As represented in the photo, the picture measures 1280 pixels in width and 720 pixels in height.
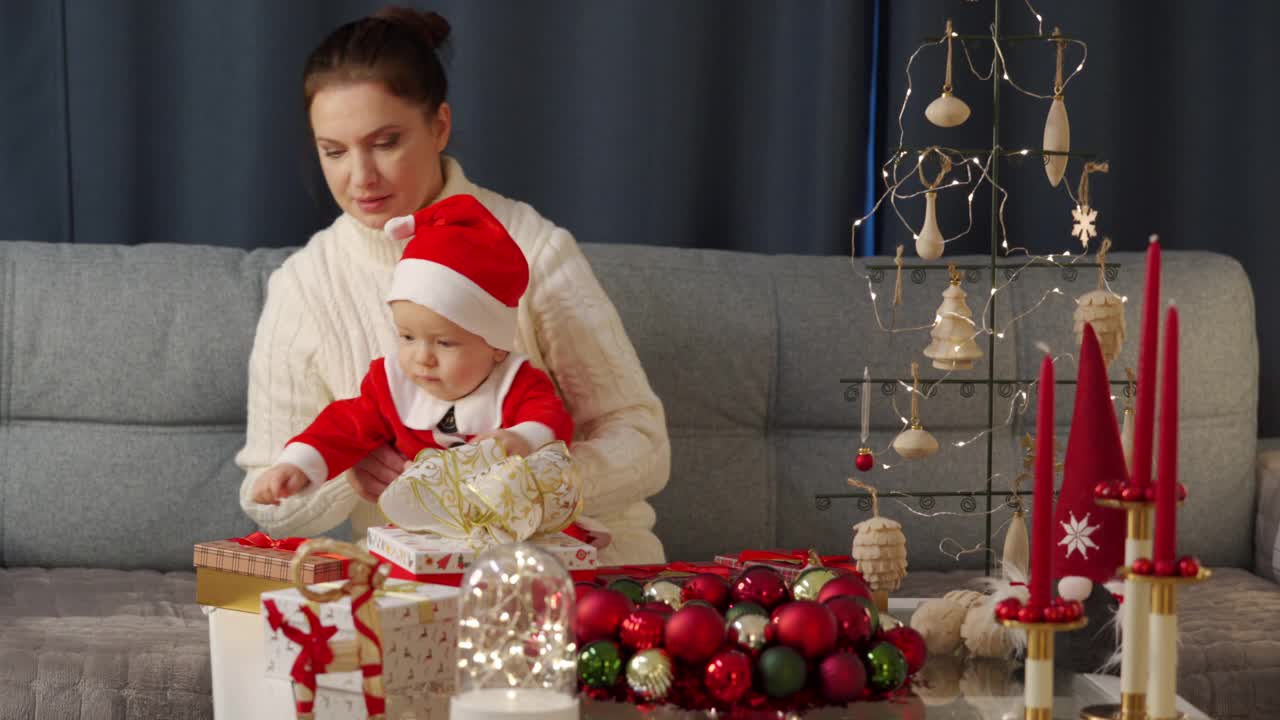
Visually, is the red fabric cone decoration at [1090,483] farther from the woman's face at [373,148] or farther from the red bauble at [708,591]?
the woman's face at [373,148]

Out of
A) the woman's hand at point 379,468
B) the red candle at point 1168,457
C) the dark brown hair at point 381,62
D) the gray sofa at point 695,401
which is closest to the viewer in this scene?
the red candle at point 1168,457

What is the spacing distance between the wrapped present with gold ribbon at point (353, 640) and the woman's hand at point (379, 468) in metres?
0.45

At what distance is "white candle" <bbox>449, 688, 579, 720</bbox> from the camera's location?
0.86 m

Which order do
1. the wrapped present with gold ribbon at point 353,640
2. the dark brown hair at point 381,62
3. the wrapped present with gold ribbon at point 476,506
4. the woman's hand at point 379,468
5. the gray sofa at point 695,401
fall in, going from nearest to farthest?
the wrapped present with gold ribbon at point 353,640
the wrapped present with gold ribbon at point 476,506
the woman's hand at point 379,468
the dark brown hair at point 381,62
the gray sofa at point 695,401

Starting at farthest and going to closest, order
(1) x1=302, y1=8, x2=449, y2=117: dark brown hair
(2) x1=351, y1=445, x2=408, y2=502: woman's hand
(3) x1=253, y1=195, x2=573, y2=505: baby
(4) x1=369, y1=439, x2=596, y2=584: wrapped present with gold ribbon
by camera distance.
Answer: (1) x1=302, y1=8, x2=449, y2=117: dark brown hair
(2) x1=351, y1=445, x2=408, y2=502: woman's hand
(3) x1=253, y1=195, x2=573, y2=505: baby
(4) x1=369, y1=439, x2=596, y2=584: wrapped present with gold ribbon

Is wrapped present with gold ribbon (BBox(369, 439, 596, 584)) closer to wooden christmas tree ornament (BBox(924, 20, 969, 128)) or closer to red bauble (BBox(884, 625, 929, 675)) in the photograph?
red bauble (BBox(884, 625, 929, 675))

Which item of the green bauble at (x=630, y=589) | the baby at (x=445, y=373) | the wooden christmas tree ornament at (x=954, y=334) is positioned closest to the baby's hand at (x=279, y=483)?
the baby at (x=445, y=373)

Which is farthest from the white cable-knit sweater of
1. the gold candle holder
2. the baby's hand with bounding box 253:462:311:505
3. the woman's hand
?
the gold candle holder

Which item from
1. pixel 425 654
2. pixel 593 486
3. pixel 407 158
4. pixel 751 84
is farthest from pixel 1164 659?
pixel 751 84

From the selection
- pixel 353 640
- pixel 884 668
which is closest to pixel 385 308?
pixel 353 640

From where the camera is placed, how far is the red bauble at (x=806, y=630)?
100cm

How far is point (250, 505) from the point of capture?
1764mm

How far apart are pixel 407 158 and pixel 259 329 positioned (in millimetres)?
357

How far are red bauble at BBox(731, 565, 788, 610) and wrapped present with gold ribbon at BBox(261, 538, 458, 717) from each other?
0.24m
